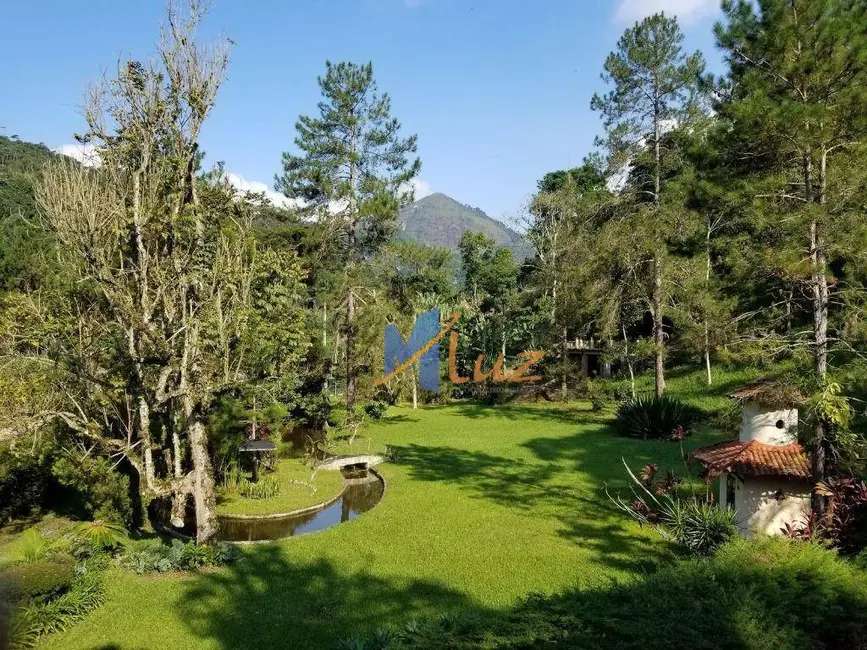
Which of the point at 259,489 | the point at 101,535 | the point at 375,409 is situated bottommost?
the point at 259,489

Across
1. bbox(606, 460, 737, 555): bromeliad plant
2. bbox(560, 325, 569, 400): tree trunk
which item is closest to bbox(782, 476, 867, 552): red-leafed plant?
bbox(606, 460, 737, 555): bromeliad plant

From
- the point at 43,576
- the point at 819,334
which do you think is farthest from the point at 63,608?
the point at 819,334

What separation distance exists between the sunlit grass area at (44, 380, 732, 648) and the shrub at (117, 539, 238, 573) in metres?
0.25

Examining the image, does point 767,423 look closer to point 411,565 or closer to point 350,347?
point 411,565

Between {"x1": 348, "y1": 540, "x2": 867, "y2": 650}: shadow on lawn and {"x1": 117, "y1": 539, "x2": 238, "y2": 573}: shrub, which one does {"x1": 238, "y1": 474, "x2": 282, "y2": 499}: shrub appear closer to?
{"x1": 117, "y1": 539, "x2": 238, "y2": 573}: shrub

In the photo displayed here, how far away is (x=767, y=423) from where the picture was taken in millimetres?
9188

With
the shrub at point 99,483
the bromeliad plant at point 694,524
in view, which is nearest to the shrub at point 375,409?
the shrub at point 99,483

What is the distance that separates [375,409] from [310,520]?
830 cm

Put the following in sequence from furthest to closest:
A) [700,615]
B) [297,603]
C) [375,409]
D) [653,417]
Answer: [375,409] → [653,417] → [297,603] → [700,615]

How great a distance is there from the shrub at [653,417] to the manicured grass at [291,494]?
31.2ft

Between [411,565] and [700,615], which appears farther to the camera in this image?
[411,565]

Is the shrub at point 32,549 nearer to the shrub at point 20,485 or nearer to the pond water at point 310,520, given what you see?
the shrub at point 20,485

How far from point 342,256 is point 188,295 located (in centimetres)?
1160

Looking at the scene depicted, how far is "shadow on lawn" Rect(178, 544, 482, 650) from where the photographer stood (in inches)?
267
